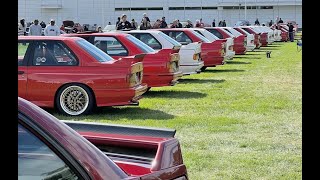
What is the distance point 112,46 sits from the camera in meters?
14.2

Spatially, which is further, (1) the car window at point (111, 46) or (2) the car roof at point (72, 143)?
(1) the car window at point (111, 46)

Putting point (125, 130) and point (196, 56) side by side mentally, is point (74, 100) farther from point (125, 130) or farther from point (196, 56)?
point (125, 130)

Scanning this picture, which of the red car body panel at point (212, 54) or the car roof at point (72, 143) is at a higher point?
the red car body panel at point (212, 54)

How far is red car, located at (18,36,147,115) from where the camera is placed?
1152 cm

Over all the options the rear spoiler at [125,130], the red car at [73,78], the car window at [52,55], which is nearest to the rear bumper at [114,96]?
the red car at [73,78]

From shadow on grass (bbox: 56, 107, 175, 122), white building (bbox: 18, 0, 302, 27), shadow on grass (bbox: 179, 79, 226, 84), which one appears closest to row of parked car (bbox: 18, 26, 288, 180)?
shadow on grass (bbox: 56, 107, 175, 122)

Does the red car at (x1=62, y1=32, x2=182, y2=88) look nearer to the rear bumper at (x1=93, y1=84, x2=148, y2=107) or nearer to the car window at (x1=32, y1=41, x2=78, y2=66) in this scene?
the car window at (x1=32, y1=41, x2=78, y2=66)

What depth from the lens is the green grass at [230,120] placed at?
7.75m

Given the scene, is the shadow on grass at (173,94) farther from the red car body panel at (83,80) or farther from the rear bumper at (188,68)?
the red car body panel at (83,80)

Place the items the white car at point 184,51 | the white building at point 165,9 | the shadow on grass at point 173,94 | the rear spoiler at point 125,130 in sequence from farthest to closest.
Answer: the white building at point 165,9
the white car at point 184,51
the shadow on grass at point 173,94
the rear spoiler at point 125,130

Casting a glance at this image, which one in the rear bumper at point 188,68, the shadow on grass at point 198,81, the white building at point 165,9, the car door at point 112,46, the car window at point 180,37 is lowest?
the shadow on grass at point 198,81

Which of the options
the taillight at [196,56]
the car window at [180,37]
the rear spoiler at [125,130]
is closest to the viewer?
the rear spoiler at [125,130]

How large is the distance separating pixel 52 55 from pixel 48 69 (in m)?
0.32
